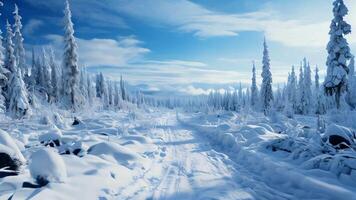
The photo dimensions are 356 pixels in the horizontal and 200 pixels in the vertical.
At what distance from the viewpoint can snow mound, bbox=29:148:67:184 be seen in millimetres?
6062

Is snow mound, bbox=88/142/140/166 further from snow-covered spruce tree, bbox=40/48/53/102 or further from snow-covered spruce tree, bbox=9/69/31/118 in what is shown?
snow-covered spruce tree, bbox=40/48/53/102

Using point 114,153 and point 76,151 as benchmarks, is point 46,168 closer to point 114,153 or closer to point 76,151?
point 76,151

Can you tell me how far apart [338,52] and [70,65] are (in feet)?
92.1

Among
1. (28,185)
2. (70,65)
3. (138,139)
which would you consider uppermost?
(70,65)

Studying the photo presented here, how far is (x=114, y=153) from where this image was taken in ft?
32.1

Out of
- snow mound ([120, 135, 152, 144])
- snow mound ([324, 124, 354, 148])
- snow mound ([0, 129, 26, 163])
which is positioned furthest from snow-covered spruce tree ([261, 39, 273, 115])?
snow mound ([0, 129, 26, 163])

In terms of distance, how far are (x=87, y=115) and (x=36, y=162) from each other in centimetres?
2690

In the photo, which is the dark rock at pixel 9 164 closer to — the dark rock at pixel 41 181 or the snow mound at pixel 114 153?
the dark rock at pixel 41 181

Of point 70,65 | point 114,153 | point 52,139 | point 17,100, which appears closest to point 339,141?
point 114,153

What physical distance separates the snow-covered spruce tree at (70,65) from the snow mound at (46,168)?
28726 millimetres

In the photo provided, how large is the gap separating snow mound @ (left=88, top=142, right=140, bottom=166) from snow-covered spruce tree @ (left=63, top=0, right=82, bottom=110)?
25.4 meters

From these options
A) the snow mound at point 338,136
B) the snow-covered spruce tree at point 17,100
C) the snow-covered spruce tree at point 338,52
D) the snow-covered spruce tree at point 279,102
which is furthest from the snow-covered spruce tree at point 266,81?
the snow mound at point 338,136

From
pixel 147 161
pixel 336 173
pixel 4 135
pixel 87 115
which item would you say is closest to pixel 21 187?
pixel 4 135

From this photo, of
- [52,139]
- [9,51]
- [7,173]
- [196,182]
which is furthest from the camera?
[9,51]
